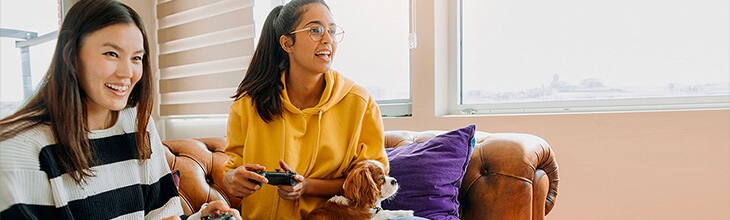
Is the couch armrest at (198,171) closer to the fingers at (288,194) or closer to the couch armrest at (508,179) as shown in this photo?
the fingers at (288,194)

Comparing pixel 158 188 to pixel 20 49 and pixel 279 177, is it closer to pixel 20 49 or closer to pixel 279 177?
pixel 279 177

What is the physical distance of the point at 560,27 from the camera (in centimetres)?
216

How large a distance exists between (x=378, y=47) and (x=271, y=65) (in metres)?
1.35

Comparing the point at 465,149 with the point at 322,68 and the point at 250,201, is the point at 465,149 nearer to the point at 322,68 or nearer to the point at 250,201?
the point at 322,68

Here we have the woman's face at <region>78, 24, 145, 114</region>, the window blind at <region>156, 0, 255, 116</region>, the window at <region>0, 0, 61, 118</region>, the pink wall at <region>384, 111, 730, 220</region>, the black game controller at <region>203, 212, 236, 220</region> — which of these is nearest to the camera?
the window at <region>0, 0, 61, 118</region>

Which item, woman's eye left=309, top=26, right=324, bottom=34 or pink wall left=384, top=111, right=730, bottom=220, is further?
pink wall left=384, top=111, right=730, bottom=220

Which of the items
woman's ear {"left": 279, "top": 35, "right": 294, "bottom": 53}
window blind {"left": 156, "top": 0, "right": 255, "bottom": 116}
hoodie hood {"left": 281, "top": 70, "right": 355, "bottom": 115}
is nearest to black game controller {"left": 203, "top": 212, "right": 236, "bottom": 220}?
hoodie hood {"left": 281, "top": 70, "right": 355, "bottom": 115}

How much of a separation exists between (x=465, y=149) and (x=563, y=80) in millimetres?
862

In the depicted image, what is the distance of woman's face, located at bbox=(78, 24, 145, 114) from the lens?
2.89ft

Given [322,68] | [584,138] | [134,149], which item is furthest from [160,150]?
[584,138]

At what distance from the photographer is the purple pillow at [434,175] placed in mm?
1515

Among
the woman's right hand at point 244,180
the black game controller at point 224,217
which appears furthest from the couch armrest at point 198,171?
the black game controller at point 224,217

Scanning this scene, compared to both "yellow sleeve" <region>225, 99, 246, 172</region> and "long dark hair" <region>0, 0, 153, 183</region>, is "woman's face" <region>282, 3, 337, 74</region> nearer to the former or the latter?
"yellow sleeve" <region>225, 99, 246, 172</region>

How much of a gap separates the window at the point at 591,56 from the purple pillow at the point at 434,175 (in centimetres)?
80
